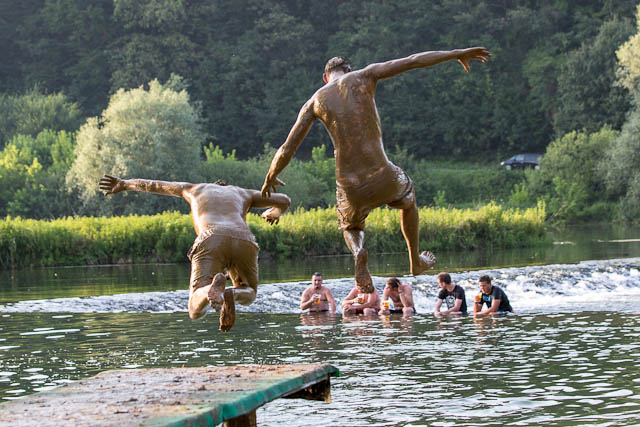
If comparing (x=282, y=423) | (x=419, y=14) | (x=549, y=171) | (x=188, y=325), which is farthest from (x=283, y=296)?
(x=419, y=14)

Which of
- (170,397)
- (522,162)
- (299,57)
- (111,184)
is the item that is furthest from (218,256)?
(299,57)

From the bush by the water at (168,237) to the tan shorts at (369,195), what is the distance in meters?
25.1

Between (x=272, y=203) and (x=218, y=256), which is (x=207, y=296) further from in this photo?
(x=272, y=203)


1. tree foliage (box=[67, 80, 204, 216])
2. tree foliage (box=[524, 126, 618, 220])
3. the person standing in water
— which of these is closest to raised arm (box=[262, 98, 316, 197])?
the person standing in water

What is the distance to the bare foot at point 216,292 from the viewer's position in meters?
9.25

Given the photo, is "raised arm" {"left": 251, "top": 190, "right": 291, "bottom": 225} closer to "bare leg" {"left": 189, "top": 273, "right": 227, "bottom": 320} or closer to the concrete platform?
"bare leg" {"left": 189, "top": 273, "right": 227, "bottom": 320}

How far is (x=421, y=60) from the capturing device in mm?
8680

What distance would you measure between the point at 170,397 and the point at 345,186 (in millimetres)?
2419

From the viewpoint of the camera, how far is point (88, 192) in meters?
46.3

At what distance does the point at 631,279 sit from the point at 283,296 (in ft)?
26.9

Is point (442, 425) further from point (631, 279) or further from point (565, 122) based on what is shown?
point (565, 122)

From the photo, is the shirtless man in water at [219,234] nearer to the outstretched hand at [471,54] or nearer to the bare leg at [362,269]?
the bare leg at [362,269]

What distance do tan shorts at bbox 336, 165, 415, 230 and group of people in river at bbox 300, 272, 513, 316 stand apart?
10.0m

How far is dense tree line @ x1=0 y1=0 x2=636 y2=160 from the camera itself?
69688 millimetres
